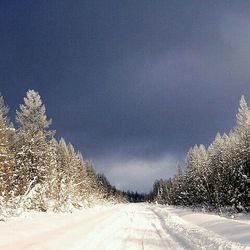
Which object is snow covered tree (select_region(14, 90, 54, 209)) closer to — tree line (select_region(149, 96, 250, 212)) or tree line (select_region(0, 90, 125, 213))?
tree line (select_region(0, 90, 125, 213))

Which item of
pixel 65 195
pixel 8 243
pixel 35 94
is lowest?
pixel 8 243

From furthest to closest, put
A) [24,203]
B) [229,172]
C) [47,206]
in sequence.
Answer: [229,172]
[47,206]
[24,203]

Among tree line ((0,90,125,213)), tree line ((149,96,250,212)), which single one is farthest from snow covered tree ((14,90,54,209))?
tree line ((149,96,250,212))

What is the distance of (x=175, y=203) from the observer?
99.9m

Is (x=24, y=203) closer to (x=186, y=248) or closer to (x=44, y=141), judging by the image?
(x=44, y=141)

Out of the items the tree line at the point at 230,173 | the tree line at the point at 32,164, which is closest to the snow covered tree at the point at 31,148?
the tree line at the point at 32,164

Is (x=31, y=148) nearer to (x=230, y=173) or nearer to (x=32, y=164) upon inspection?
(x=32, y=164)

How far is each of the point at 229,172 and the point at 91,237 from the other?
3873 centimetres

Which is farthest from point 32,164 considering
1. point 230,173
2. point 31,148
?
point 230,173

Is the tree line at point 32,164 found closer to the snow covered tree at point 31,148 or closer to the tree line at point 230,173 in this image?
the snow covered tree at point 31,148

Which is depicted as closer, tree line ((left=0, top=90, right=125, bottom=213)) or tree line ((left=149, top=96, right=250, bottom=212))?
tree line ((left=0, top=90, right=125, bottom=213))

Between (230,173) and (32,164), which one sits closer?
(32,164)

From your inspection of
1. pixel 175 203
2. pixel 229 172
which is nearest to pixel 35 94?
pixel 229 172

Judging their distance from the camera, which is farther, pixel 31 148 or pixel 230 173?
pixel 230 173
